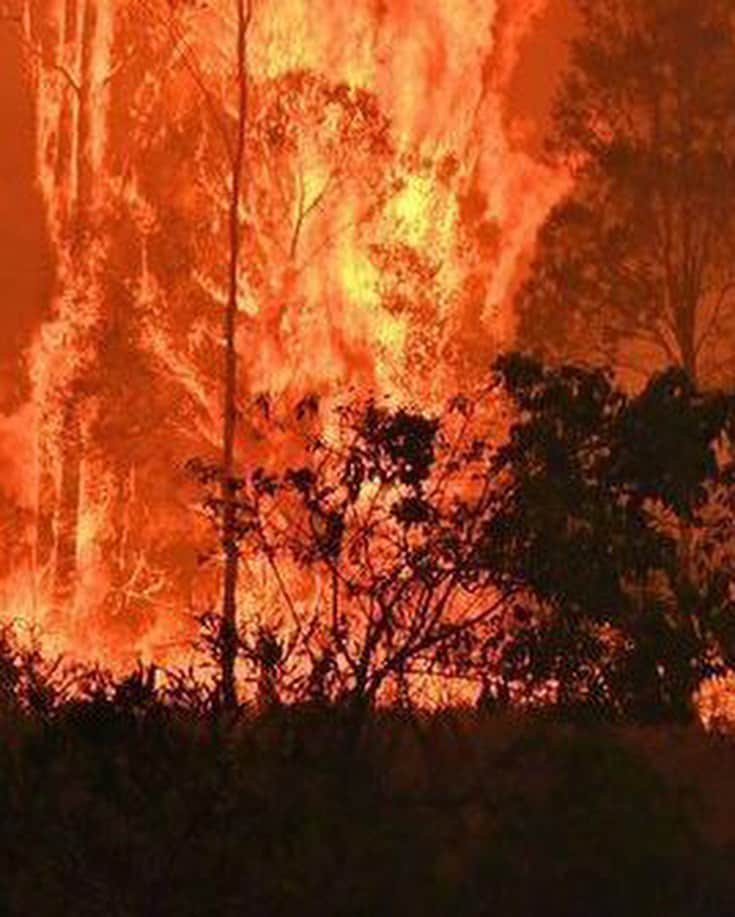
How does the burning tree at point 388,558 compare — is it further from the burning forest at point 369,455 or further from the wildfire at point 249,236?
the wildfire at point 249,236

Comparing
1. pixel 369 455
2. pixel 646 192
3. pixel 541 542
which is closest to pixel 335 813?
pixel 369 455

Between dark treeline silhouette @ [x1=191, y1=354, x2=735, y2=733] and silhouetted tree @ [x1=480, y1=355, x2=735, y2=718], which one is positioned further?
silhouetted tree @ [x1=480, y1=355, x2=735, y2=718]

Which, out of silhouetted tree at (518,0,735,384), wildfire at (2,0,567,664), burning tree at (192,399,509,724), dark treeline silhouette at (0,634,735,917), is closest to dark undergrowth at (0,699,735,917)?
dark treeline silhouette at (0,634,735,917)

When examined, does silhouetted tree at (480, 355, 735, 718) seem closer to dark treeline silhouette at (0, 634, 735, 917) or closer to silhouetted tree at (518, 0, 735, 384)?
dark treeline silhouette at (0, 634, 735, 917)

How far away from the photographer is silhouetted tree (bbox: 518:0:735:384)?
71.0 ft

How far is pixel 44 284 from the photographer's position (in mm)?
29547

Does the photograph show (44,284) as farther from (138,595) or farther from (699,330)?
(699,330)

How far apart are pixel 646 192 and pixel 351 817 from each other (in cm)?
1443

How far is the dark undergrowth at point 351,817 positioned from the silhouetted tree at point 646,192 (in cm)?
1154

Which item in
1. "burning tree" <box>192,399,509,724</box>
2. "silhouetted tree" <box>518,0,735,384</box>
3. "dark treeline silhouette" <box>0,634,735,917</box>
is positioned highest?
"silhouetted tree" <box>518,0,735,384</box>

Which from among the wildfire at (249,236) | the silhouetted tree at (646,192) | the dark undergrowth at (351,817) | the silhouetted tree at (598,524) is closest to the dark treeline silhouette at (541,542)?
the silhouetted tree at (598,524)

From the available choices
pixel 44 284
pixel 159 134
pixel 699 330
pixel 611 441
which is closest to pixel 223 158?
pixel 159 134

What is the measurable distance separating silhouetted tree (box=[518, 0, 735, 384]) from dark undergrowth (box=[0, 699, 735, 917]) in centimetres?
1154

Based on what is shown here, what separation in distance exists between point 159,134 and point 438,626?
18.6 meters
